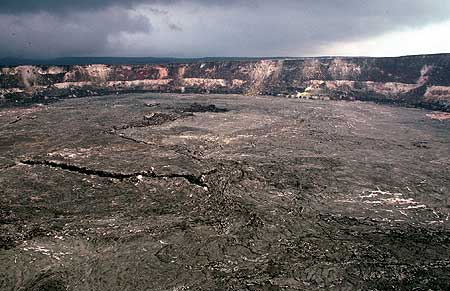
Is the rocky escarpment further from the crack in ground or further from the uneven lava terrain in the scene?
the crack in ground

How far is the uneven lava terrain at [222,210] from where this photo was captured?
9094mm

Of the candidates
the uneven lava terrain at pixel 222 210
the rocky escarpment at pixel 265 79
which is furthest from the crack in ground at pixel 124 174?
the rocky escarpment at pixel 265 79

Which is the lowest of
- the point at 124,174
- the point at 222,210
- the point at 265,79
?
the point at 265,79

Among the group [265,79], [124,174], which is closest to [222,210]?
[124,174]

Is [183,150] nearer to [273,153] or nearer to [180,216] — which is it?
[273,153]

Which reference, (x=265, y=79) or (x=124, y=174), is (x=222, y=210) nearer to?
(x=124, y=174)

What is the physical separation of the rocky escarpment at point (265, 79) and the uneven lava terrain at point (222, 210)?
2180cm

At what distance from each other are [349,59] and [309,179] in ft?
136

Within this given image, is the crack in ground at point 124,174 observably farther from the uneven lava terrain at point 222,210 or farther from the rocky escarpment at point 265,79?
the rocky escarpment at point 265,79

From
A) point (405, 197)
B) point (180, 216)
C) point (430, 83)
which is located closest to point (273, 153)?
point (405, 197)

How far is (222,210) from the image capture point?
1253cm

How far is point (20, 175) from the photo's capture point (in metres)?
15.8

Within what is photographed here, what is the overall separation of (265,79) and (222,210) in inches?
1765

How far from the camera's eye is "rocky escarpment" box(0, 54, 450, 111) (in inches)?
1746
